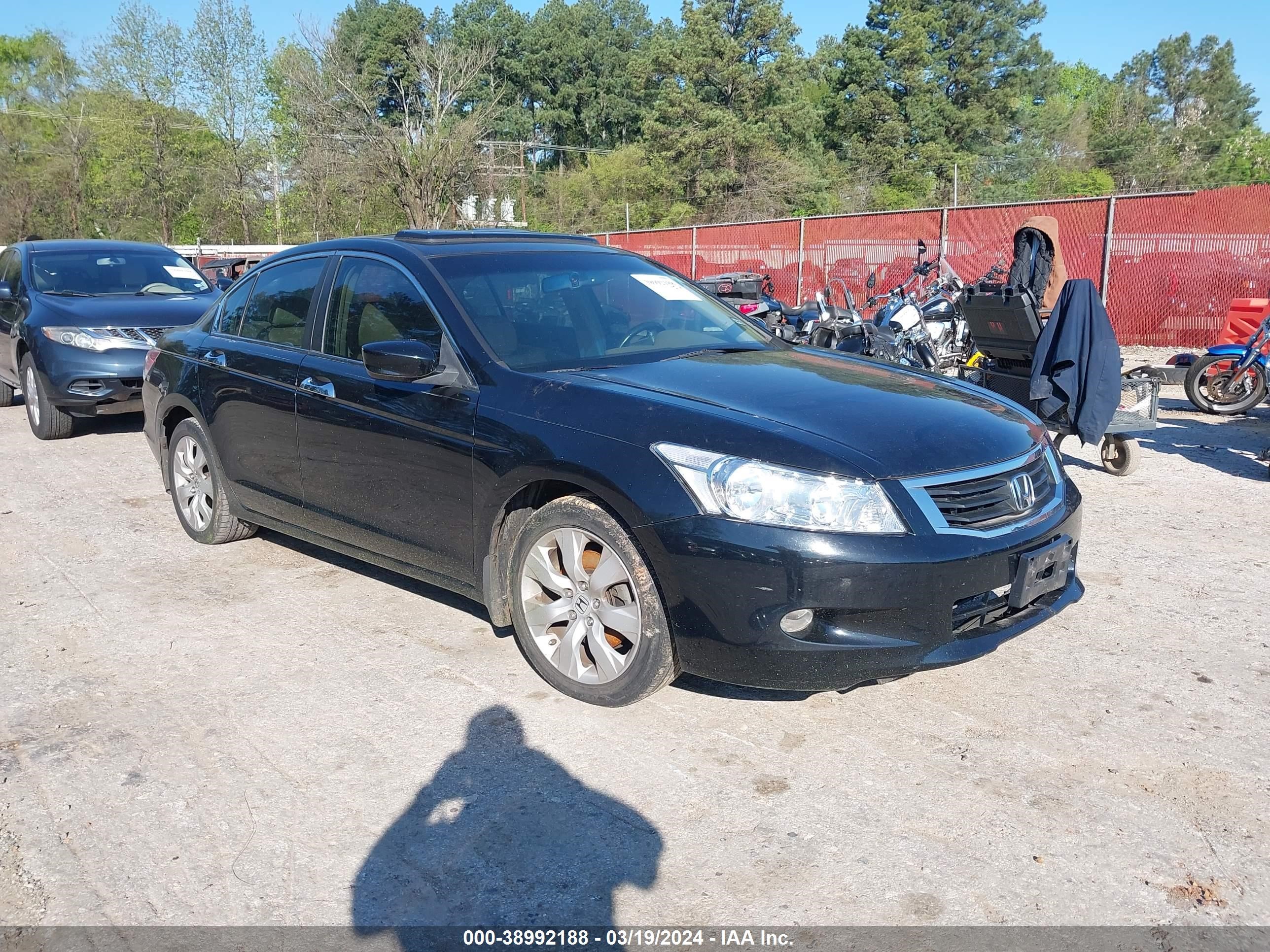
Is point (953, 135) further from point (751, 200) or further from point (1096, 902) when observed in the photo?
point (1096, 902)

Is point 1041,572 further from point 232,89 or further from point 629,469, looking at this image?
point 232,89

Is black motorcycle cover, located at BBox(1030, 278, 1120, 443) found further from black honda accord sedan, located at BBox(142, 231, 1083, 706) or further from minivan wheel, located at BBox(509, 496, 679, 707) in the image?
minivan wheel, located at BBox(509, 496, 679, 707)

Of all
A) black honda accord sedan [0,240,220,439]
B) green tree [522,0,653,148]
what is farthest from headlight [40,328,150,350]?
green tree [522,0,653,148]

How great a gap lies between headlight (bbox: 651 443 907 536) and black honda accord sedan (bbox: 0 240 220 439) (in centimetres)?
727

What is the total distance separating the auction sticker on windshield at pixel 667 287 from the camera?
484 cm

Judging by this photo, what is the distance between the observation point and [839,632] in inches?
126

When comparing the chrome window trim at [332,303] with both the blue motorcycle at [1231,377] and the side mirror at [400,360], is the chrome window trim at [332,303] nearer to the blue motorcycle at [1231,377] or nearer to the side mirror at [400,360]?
the side mirror at [400,360]

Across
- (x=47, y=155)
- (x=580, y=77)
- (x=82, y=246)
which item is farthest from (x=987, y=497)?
(x=580, y=77)

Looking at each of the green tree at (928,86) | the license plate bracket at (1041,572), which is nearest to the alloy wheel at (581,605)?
the license plate bracket at (1041,572)

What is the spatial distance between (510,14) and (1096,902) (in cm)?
7030

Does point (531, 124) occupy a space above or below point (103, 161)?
above

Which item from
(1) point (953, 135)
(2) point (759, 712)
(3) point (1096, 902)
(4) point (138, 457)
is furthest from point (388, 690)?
(1) point (953, 135)

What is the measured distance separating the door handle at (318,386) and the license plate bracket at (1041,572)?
2.91 metres

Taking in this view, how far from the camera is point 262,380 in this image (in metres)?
5.05
